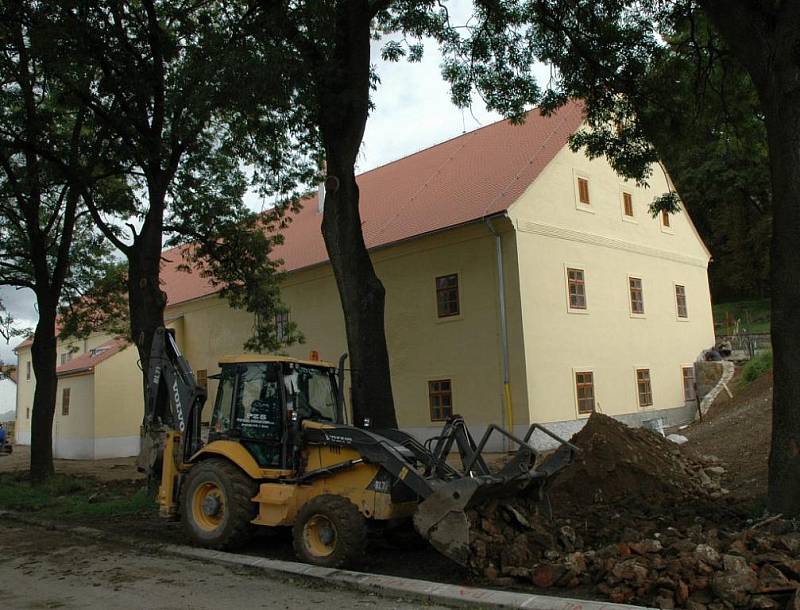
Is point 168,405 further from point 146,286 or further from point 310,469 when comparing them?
point 146,286

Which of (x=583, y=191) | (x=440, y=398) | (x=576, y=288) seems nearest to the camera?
(x=440, y=398)

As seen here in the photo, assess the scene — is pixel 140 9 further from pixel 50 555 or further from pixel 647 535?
pixel 647 535

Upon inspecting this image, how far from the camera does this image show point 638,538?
24.6ft

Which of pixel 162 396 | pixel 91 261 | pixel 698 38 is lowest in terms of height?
pixel 162 396

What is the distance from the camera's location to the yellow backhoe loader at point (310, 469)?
24.4 ft

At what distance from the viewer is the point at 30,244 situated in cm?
1895

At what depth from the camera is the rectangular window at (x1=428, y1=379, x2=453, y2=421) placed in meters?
21.5

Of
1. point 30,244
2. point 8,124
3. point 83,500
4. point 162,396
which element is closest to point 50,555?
point 162,396

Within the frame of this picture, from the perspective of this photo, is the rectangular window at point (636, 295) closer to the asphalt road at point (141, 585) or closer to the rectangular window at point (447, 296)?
the rectangular window at point (447, 296)

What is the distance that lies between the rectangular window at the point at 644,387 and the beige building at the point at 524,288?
7 cm

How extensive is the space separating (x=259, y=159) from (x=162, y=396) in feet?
21.3

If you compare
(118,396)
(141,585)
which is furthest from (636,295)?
(118,396)

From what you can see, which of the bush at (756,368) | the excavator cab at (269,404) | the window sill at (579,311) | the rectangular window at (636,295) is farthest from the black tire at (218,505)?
the bush at (756,368)

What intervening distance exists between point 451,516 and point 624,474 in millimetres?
4314
